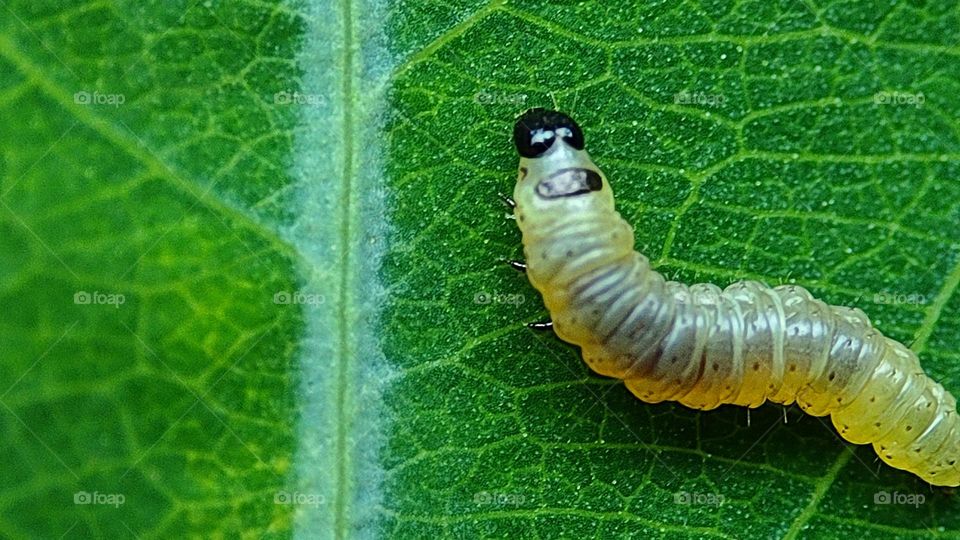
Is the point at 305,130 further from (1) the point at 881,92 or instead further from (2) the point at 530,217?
(1) the point at 881,92

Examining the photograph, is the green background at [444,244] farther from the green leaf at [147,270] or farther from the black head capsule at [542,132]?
the black head capsule at [542,132]

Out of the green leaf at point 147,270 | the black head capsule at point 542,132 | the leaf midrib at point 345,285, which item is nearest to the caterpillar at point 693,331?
the black head capsule at point 542,132

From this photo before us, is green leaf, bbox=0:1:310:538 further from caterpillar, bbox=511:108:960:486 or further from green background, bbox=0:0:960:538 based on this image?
caterpillar, bbox=511:108:960:486

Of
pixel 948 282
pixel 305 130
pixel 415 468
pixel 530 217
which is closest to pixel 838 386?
pixel 948 282

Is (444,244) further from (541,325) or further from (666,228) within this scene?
(666,228)

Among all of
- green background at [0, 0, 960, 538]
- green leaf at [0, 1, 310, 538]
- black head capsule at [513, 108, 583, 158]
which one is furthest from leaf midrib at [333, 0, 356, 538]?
black head capsule at [513, 108, 583, 158]

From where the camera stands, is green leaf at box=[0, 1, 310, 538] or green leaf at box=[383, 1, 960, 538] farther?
green leaf at box=[383, 1, 960, 538]
